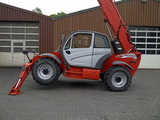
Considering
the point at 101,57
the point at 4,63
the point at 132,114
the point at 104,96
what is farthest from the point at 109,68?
the point at 4,63

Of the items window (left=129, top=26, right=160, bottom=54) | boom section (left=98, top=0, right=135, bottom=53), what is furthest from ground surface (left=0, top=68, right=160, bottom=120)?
window (left=129, top=26, right=160, bottom=54)

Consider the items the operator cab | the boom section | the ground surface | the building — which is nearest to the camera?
the ground surface

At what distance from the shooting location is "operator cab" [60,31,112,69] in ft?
26.4

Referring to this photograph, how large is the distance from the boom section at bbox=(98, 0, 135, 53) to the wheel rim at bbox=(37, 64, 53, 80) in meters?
3.48

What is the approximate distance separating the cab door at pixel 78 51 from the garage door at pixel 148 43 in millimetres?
8829

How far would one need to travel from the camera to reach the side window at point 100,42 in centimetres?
820

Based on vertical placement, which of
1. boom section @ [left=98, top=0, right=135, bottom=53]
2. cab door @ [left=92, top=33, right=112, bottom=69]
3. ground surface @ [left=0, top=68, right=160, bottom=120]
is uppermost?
boom section @ [left=98, top=0, right=135, bottom=53]

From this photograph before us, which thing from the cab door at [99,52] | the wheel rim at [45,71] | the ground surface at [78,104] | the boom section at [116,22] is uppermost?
the boom section at [116,22]

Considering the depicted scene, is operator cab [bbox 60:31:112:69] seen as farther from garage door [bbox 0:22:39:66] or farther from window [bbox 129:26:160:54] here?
window [bbox 129:26:160:54]

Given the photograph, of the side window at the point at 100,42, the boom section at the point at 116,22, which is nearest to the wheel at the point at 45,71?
the side window at the point at 100,42

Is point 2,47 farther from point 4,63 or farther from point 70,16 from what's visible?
point 70,16

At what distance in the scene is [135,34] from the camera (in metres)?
15.8

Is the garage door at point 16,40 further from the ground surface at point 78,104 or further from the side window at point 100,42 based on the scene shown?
the side window at point 100,42

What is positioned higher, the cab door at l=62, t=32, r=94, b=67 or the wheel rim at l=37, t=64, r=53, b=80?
the cab door at l=62, t=32, r=94, b=67
